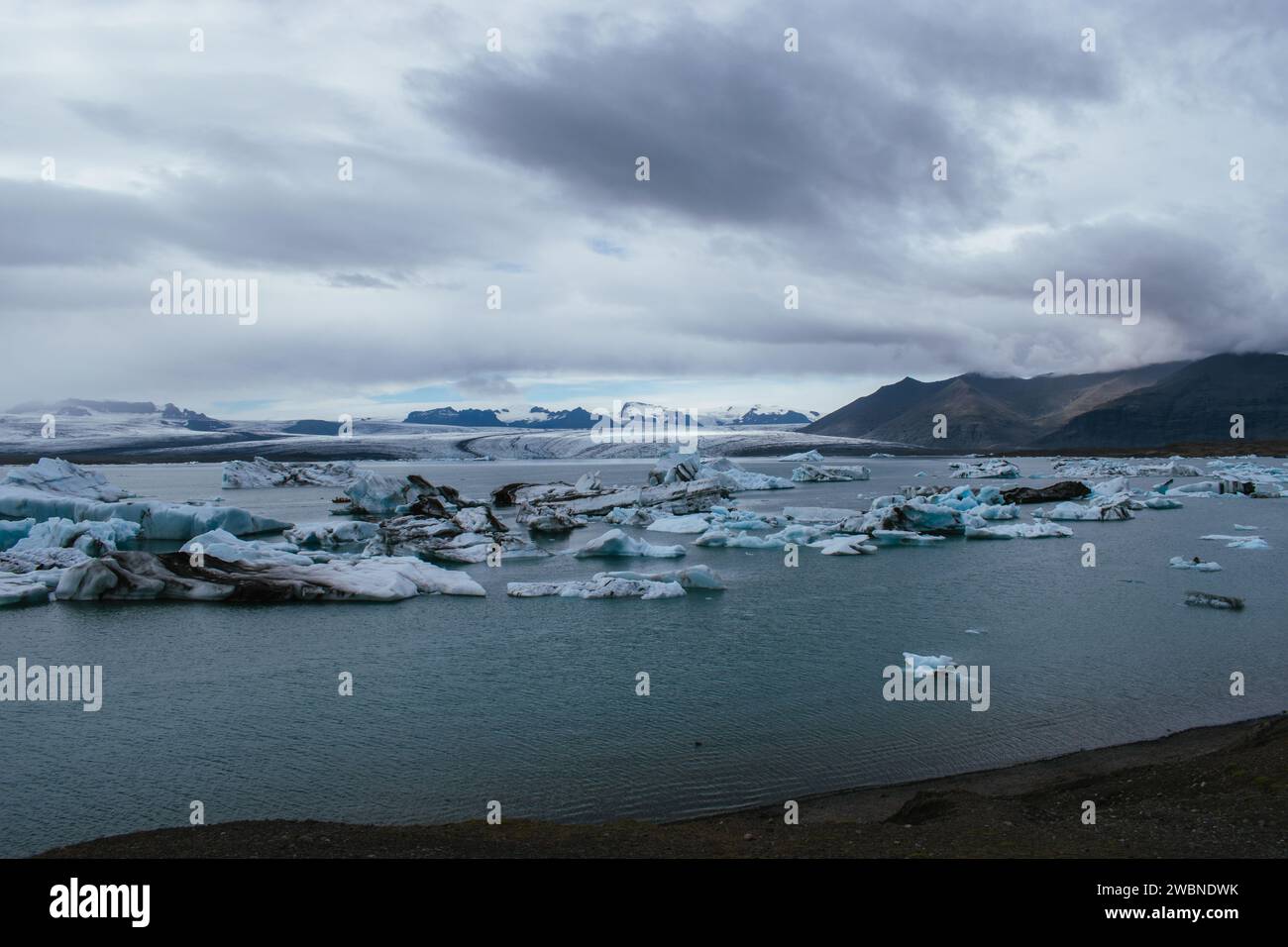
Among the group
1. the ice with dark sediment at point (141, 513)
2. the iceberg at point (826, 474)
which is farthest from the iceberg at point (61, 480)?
the iceberg at point (826, 474)

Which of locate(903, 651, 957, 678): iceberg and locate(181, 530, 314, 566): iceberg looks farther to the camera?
locate(181, 530, 314, 566): iceberg

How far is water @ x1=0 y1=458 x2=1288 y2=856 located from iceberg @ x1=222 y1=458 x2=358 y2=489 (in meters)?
55.5

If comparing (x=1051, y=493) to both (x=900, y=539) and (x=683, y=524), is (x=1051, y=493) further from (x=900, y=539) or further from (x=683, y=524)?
(x=683, y=524)

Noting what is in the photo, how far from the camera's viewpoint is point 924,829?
7.02m

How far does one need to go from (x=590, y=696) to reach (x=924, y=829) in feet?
20.9

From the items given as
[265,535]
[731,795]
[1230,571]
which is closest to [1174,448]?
[1230,571]

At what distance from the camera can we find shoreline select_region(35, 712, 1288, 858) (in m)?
6.30

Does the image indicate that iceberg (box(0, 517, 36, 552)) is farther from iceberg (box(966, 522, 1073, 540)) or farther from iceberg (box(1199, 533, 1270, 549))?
iceberg (box(1199, 533, 1270, 549))

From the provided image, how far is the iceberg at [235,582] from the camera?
2031cm

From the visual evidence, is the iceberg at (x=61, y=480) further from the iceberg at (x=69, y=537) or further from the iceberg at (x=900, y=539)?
the iceberg at (x=900, y=539)

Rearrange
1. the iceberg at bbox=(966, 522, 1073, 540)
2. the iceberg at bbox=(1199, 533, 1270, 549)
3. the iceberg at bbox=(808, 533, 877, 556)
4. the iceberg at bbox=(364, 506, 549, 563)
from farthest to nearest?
the iceberg at bbox=(966, 522, 1073, 540), the iceberg at bbox=(364, 506, 549, 563), the iceberg at bbox=(808, 533, 877, 556), the iceberg at bbox=(1199, 533, 1270, 549)

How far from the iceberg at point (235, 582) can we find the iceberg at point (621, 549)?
A: 7.42 meters

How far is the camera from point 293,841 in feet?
22.2

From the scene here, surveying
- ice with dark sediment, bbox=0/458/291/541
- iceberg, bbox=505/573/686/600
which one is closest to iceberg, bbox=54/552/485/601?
iceberg, bbox=505/573/686/600
